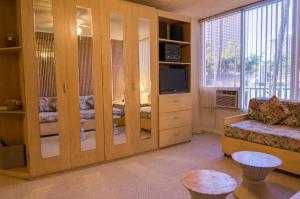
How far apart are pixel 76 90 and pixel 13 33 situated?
1.14m

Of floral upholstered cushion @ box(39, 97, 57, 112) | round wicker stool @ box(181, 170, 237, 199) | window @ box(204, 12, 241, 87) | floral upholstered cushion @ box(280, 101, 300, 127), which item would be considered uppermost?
window @ box(204, 12, 241, 87)

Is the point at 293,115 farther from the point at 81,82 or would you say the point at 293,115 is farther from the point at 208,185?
the point at 81,82

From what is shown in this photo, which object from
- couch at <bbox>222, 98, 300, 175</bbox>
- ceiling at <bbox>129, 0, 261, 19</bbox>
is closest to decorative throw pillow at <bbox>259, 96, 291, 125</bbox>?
couch at <bbox>222, 98, 300, 175</bbox>

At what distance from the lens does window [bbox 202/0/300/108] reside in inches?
129

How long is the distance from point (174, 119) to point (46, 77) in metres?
2.13

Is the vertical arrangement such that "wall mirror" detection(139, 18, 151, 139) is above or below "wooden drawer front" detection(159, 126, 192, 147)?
above

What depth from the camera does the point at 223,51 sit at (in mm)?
4266

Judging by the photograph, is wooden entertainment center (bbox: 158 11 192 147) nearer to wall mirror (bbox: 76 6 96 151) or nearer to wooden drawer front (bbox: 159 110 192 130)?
wooden drawer front (bbox: 159 110 192 130)

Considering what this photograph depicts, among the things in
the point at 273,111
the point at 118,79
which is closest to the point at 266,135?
the point at 273,111

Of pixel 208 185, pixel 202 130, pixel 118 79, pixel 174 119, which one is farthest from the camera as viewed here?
pixel 202 130

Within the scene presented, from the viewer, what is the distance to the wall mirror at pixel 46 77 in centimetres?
253

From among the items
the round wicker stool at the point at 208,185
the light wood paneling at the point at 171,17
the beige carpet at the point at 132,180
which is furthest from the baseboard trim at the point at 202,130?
the round wicker stool at the point at 208,185

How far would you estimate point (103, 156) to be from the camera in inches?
119

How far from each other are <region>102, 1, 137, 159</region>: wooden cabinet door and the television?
57 centimetres
